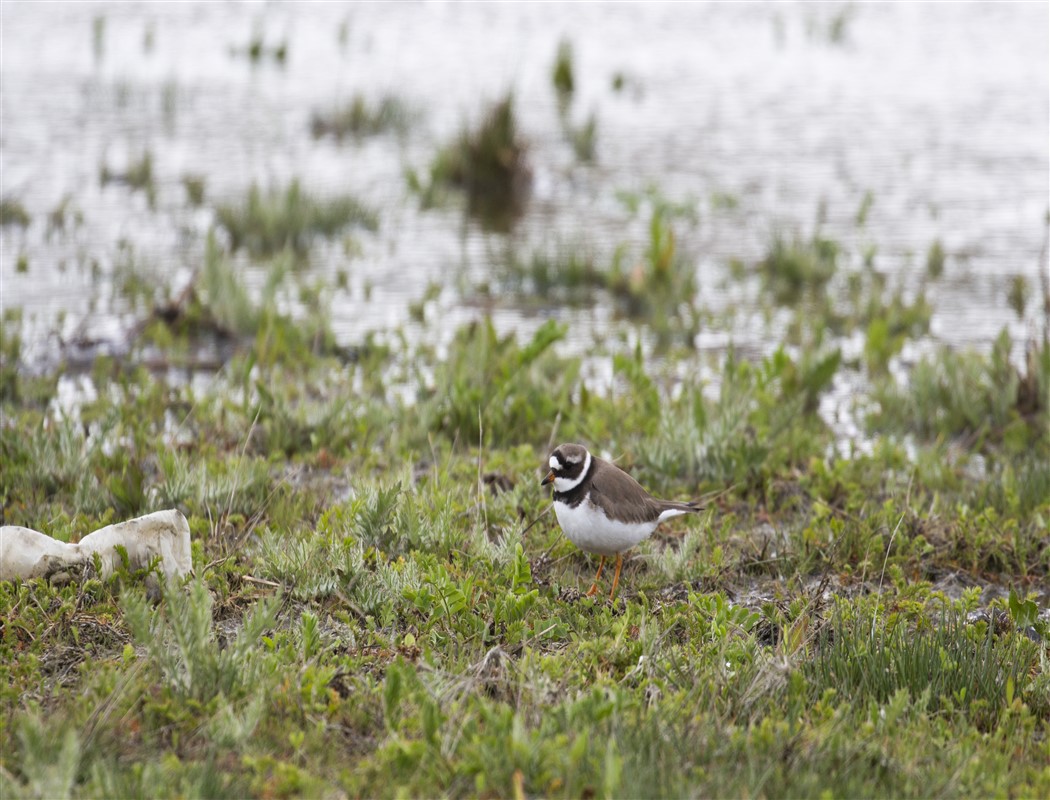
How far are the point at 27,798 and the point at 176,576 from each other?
130cm

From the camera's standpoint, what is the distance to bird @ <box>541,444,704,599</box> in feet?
17.3

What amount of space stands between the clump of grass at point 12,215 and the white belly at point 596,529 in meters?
9.05

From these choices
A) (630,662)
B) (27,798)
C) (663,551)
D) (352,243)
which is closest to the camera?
(27,798)

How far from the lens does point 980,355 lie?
939 cm

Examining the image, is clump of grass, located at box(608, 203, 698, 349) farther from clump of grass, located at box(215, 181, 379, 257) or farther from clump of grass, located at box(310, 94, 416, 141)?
clump of grass, located at box(310, 94, 416, 141)

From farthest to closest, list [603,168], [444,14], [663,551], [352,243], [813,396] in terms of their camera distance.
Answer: [444,14] → [603,168] → [352,243] → [813,396] → [663,551]

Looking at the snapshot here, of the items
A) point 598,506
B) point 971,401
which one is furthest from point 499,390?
point 971,401

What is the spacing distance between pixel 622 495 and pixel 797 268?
7164mm

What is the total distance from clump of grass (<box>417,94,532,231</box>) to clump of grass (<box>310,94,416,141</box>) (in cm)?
291

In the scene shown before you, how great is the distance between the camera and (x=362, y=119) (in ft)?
58.6

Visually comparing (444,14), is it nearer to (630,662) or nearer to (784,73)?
(784,73)

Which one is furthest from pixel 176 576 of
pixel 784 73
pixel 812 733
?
pixel 784 73

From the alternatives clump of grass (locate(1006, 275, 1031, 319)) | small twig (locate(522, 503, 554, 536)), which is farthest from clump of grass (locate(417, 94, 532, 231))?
small twig (locate(522, 503, 554, 536))

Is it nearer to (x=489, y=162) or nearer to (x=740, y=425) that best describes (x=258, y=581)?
(x=740, y=425)
